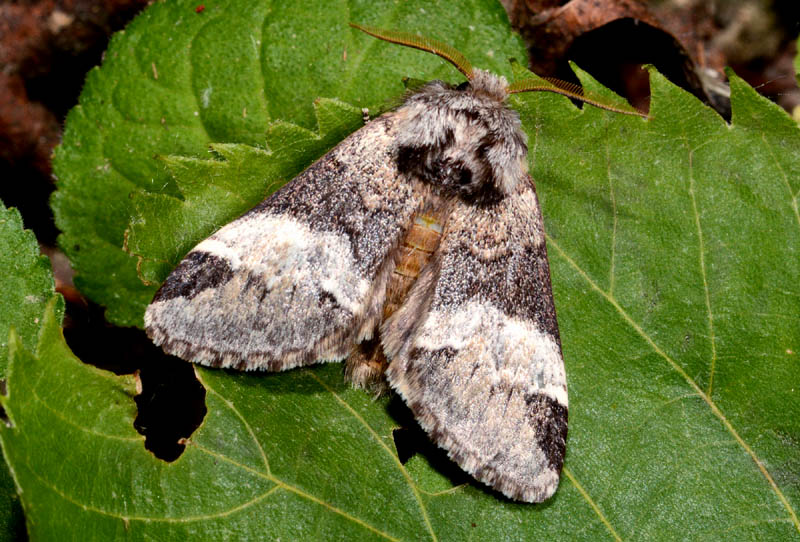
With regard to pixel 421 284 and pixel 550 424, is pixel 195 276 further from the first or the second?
pixel 550 424

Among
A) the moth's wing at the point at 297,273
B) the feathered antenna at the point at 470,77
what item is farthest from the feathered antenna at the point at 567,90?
the moth's wing at the point at 297,273

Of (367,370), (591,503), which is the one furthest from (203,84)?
(591,503)

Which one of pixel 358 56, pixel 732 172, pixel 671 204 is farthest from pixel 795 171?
pixel 358 56

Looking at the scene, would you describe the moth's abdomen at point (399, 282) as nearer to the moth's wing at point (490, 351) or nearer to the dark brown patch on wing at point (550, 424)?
the moth's wing at point (490, 351)

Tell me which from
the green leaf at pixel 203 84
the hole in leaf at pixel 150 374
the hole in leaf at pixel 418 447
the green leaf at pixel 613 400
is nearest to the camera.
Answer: the green leaf at pixel 613 400

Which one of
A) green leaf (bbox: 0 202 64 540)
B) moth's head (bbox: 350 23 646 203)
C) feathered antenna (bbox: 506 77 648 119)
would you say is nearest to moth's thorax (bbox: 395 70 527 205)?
moth's head (bbox: 350 23 646 203)

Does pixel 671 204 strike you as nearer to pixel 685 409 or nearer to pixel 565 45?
pixel 685 409
